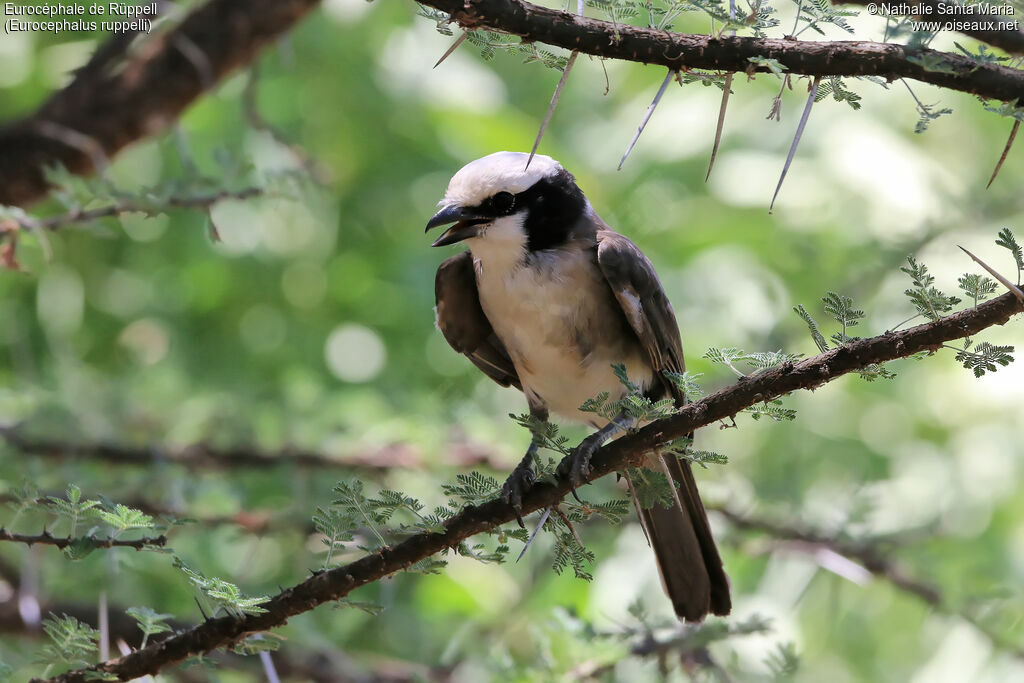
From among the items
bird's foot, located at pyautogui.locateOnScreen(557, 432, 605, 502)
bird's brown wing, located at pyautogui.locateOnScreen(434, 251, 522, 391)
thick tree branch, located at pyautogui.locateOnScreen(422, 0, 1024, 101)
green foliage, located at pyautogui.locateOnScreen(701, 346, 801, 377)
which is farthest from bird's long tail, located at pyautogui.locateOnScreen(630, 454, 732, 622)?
thick tree branch, located at pyautogui.locateOnScreen(422, 0, 1024, 101)

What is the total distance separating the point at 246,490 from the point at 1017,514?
10.5 ft

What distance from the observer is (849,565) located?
335cm

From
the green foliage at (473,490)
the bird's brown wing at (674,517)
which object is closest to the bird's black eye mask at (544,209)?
the bird's brown wing at (674,517)

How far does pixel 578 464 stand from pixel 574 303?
0.86m

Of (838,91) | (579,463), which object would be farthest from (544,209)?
(838,91)

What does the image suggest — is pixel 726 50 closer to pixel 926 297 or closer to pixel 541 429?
pixel 926 297

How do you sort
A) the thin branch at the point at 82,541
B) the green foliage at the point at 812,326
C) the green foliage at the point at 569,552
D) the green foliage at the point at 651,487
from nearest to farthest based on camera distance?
the green foliage at the point at 812,326
the thin branch at the point at 82,541
the green foliage at the point at 569,552
the green foliage at the point at 651,487

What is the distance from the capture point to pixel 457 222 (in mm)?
2871

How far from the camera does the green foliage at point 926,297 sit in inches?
61.6

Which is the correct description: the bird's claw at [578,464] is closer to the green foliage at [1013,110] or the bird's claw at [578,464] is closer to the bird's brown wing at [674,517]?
the bird's brown wing at [674,517]

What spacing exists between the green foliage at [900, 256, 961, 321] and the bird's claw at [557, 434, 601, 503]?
0.65 metres

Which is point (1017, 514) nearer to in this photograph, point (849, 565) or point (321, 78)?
point (849, 565)

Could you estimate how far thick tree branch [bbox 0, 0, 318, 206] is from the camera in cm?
329

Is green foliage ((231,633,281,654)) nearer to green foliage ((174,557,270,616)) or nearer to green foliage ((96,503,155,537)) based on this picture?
green foliage ((174,557,270,616))
